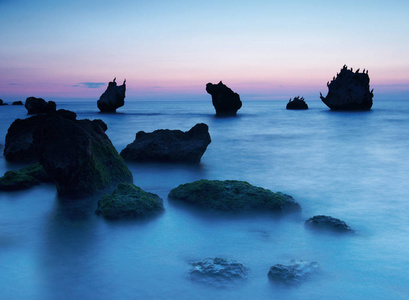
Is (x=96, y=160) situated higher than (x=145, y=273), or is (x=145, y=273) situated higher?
(x=96, y=160)

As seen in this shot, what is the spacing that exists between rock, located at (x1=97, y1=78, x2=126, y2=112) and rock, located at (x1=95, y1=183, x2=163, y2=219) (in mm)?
35418

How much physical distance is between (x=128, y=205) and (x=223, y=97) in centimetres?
3087

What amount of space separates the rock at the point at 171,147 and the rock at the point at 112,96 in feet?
102

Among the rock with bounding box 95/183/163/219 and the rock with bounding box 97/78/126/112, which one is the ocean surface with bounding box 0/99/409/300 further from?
the rock with bounding box 97/78/126/112

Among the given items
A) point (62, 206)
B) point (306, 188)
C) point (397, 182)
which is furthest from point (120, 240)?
point (397, 182)

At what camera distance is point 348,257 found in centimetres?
379

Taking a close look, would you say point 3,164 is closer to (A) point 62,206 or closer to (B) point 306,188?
(A) point 62,206

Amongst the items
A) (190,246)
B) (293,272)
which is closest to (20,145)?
(190,246)

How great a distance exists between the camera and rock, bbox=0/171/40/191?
6.25 metres

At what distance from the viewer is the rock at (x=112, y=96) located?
1547 inches

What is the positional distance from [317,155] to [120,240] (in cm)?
892

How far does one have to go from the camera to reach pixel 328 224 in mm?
4543

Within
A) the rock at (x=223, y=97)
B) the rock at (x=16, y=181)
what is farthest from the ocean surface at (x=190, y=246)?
the rock at (x=223, y=97)

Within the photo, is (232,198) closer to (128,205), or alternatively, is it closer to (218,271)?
(128,205)
